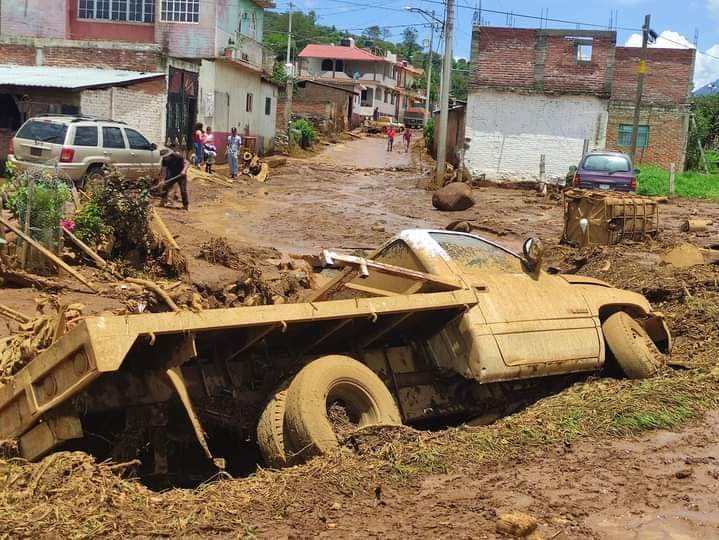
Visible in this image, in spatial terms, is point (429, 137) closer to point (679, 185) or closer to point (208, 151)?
point (679, 185)

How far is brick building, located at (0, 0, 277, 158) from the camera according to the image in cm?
2831

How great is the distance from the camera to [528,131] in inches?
1268

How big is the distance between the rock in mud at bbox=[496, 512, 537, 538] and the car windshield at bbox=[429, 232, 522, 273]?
2985mm

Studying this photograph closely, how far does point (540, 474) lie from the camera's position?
5.07m

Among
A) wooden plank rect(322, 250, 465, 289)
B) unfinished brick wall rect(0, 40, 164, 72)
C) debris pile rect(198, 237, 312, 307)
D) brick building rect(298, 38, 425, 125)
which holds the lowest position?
debris pile rect(198, 237, 312, 307)

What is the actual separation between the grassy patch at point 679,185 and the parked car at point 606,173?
8324 mm

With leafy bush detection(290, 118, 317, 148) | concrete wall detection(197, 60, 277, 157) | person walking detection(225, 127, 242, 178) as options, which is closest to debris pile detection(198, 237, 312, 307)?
person walking detection(225, 127, 242, 178)

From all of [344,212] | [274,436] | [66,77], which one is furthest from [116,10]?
[274,436]

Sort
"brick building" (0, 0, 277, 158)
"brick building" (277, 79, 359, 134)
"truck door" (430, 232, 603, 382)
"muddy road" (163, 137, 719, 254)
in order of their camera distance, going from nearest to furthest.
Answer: "truck door" (430, 232, 603, 382), "muddy road" (163, 137, 719, 254), "brick building" (0, 0, 277, 158), "brick building" (277, 79, 359, 134)

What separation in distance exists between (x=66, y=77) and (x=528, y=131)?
16.3 metres

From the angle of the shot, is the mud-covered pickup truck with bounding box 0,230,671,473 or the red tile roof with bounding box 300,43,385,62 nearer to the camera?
the mud-covered pickup truck with bounding box 0,230,671,473

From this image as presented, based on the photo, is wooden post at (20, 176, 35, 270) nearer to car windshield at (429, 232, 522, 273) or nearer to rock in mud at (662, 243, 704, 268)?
car windshield at (429, 232, 522, 273)

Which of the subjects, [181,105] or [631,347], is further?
[181,105]

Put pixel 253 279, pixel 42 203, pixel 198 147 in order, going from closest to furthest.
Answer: pixel 42 203
pixel 253 279
pixel 198 147
